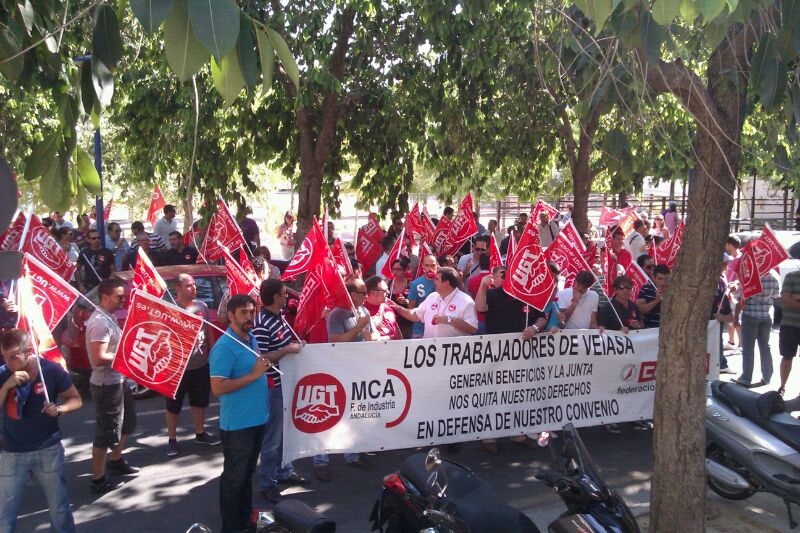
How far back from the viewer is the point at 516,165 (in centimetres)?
1606

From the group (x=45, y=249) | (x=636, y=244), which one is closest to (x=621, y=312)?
(x=45, y=249)

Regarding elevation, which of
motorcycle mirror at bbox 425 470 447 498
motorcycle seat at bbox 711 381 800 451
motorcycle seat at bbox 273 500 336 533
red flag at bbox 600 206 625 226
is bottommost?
motorcycle seat at bbox 711 381 800 451

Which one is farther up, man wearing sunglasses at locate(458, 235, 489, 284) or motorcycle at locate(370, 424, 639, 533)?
man wearing sunglasses at locate(458, 235, 489, 284)

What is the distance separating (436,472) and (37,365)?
2.69m

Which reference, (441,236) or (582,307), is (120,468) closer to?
(582,307)

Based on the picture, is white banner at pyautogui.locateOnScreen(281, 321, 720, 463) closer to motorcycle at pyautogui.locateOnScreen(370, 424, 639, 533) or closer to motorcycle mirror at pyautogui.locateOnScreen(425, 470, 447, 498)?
motorcycle at pyautogui.locateOnScreen(370, 424, 639, 533)

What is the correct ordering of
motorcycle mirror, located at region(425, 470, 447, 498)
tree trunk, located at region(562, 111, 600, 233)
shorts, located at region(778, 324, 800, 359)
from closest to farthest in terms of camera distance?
1. motorcycle mirror, located at region(425, 470, 447, 498)
2. shorts, located at region(778, 324, 800, 359)
3. tree trunk, located at region(562, 111, 600, 233)

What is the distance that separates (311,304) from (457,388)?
4.89 ft

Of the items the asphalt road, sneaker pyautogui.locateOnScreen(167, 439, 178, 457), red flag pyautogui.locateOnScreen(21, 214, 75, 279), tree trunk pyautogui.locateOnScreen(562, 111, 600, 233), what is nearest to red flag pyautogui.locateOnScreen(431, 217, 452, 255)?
tree trunk pyautogui.locateOnScreen(562, 111, 600, 233)

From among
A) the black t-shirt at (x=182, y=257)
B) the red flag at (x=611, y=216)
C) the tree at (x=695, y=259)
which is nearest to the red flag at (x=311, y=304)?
the tree at (x=695, y=259)

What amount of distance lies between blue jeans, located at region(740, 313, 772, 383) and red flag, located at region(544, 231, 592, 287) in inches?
97.5

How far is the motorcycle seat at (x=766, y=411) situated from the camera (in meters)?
6.32

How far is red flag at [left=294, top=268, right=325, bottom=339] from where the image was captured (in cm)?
743

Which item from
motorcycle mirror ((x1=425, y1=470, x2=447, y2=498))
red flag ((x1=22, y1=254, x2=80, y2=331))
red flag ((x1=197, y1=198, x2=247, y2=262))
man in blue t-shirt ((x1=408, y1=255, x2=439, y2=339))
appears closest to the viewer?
motorcycle mirror ((x1=425, y1=470, x2=447, y2=498))
